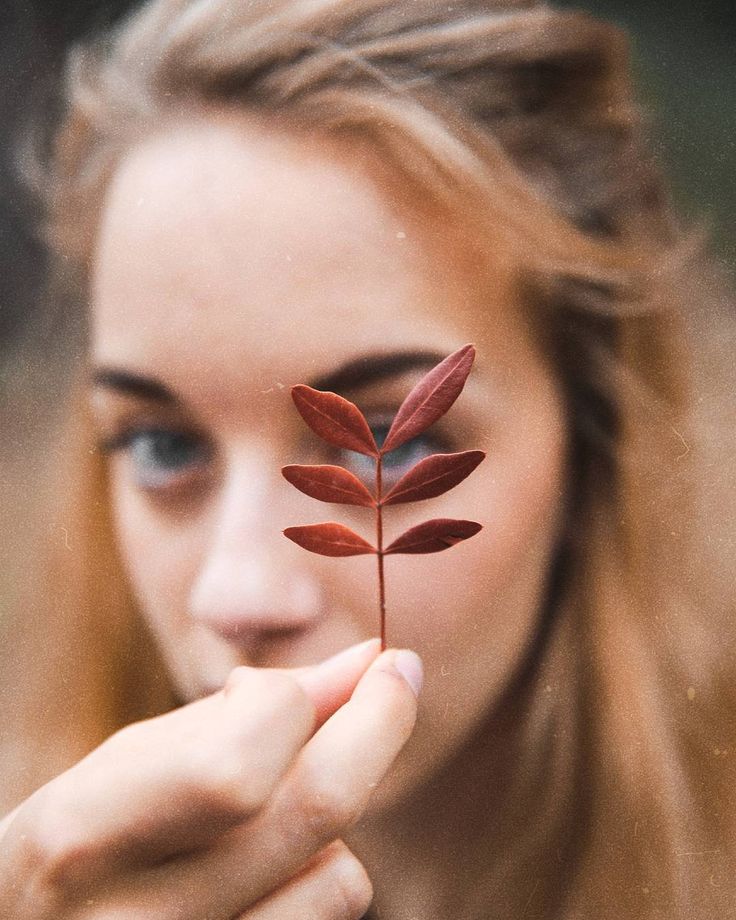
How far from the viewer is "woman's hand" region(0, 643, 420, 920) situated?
15.1 inches

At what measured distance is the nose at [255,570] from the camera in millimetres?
523

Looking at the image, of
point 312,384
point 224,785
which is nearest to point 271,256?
point 312,384

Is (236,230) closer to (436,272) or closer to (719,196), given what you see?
(436,272)

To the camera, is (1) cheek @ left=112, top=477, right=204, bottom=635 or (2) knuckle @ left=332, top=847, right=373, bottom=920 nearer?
(2) knuckle @ left=332, top=847, right=373, bottom=920

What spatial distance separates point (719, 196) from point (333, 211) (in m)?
0.24

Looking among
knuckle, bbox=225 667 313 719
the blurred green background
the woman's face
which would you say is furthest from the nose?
the blurred green background

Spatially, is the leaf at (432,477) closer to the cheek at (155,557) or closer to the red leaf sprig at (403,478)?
the red leaf sprig at (403,478)

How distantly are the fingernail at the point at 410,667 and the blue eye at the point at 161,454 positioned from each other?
176 mm

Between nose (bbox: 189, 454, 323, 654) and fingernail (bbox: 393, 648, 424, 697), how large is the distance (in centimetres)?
6

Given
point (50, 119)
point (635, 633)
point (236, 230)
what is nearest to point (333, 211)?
point (236, 230)

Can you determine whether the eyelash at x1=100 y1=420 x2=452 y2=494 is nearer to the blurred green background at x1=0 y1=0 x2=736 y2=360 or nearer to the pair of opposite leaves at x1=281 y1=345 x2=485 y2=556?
the pair of opposite leaves at x1=281 y1=345 x2=485 y2=556

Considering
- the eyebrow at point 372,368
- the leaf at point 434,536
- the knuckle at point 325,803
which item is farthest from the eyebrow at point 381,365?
the knuckle at point 325,803

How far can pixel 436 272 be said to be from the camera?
510 mm

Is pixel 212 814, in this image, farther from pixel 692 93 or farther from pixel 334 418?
pixel 692 93
